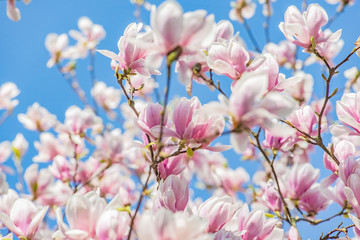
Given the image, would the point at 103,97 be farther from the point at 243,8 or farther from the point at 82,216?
the point at 82,216

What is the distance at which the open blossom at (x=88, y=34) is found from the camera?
3.33 metres

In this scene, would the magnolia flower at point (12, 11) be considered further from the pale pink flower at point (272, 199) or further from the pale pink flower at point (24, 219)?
the pale pink flower at point (272, 199)

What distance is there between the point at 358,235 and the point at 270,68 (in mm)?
582

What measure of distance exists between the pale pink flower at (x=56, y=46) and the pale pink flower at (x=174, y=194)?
2.60 m

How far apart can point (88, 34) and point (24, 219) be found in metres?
2.82

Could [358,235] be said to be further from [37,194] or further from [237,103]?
[37,194]

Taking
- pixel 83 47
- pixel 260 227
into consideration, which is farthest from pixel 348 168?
pixel 83 47

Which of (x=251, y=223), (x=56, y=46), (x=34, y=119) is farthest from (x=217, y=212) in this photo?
(x=56, y=46)

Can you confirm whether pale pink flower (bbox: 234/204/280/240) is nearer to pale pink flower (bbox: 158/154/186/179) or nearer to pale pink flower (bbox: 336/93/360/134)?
pale pink flower (bbox: 158/154/186/179)

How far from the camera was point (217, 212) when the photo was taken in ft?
2.68

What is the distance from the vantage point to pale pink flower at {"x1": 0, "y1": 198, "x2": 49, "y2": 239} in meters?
0.87

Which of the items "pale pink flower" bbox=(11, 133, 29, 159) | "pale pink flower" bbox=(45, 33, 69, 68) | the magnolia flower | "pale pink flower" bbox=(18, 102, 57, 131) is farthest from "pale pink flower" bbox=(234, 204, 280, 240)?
"pale pink flower" bbox=(45, 33, 69, 68)

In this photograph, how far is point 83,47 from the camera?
3.31 metres

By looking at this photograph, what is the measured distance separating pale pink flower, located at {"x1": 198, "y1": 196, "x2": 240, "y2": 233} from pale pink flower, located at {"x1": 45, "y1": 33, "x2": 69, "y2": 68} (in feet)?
8.74
